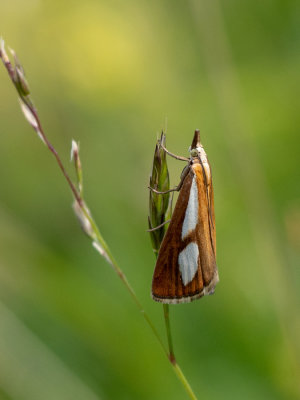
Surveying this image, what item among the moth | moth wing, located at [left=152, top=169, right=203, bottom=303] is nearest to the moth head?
the moth

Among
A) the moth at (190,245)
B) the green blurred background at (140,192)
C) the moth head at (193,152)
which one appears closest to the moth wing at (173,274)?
the moth at (190,245)

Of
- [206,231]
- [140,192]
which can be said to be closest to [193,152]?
[206,231]

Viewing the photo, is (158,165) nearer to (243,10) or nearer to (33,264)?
(33,264)

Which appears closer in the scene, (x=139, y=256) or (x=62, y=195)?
(x=139, y=256)

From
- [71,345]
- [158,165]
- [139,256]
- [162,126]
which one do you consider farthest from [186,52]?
[158,165]

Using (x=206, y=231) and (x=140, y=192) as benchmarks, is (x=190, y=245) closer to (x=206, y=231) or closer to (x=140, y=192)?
(x=206, y=231)
